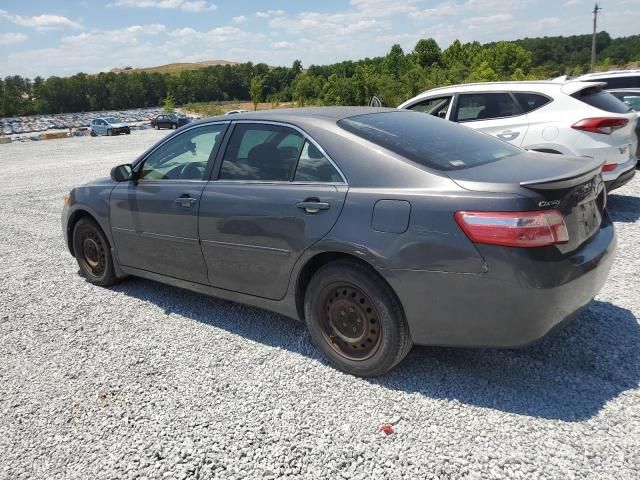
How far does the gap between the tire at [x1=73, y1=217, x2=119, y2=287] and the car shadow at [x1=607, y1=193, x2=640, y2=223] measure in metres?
A: 5.98

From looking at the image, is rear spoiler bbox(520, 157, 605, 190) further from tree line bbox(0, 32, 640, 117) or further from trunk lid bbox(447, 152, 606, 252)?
tree line bbox(0, 32, 640, 117)

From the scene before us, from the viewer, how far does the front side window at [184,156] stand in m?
4.03

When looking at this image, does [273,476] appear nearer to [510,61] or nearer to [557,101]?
[557,101]

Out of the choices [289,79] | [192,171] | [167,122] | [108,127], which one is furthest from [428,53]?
[192,171]

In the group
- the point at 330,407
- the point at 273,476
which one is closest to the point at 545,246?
the point at 330,407

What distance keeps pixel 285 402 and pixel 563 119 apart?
5196 millimetres

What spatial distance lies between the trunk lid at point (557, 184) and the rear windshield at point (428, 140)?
150mm

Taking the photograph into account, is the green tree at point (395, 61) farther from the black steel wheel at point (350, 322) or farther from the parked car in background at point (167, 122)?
the black steel wheel at point (350, 322)

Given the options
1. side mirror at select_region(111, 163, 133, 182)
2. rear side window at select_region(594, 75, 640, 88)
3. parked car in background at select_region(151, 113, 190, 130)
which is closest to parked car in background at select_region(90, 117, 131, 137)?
parked car in background at select_region(151, 113, 190, 130)

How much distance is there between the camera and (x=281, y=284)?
3.42m

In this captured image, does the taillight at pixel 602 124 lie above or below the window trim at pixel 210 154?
below

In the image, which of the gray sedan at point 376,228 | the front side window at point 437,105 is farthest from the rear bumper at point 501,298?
the front side window at point 437,105

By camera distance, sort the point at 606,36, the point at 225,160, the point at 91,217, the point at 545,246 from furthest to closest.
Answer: the point at 606,36
the point at 91,217
the point at 225,160
the point at 545,246

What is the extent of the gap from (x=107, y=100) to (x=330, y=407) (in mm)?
152738
